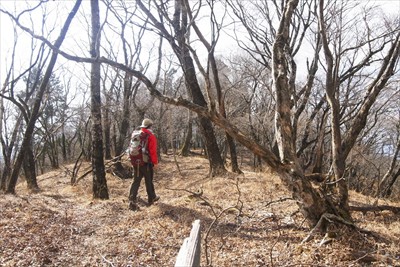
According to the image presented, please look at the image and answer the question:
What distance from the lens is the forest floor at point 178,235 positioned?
392 centimetres

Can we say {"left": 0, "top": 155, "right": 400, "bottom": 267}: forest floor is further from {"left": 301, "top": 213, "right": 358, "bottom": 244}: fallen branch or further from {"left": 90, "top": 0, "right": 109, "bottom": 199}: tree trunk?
{"left": 90, "top": 0, "right": 109, "bottom": 199}: tree trunk

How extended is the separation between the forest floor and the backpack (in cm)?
99

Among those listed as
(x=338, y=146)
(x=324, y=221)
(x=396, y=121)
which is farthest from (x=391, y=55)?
(x=396, y=121)

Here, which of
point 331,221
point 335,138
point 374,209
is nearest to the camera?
point 331,221

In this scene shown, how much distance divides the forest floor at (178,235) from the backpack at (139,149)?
3.25 feet

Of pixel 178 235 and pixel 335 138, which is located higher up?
pixel 335 138

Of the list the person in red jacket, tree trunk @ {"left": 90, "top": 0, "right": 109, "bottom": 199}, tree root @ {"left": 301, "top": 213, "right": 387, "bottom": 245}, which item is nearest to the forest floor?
tree root @ {"left": 301, "top": 213, "right": 387, "bottom": 245}

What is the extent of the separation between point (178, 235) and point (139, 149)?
219cm

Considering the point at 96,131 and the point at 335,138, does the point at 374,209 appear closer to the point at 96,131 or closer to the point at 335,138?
the point at 335,138

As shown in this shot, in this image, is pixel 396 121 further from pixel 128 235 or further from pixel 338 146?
pixel 128 235

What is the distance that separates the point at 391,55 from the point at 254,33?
19.7ft

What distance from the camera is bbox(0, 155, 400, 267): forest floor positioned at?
3.92 m

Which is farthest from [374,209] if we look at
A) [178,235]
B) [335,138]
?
[178,235]

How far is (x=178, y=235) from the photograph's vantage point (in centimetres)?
493
